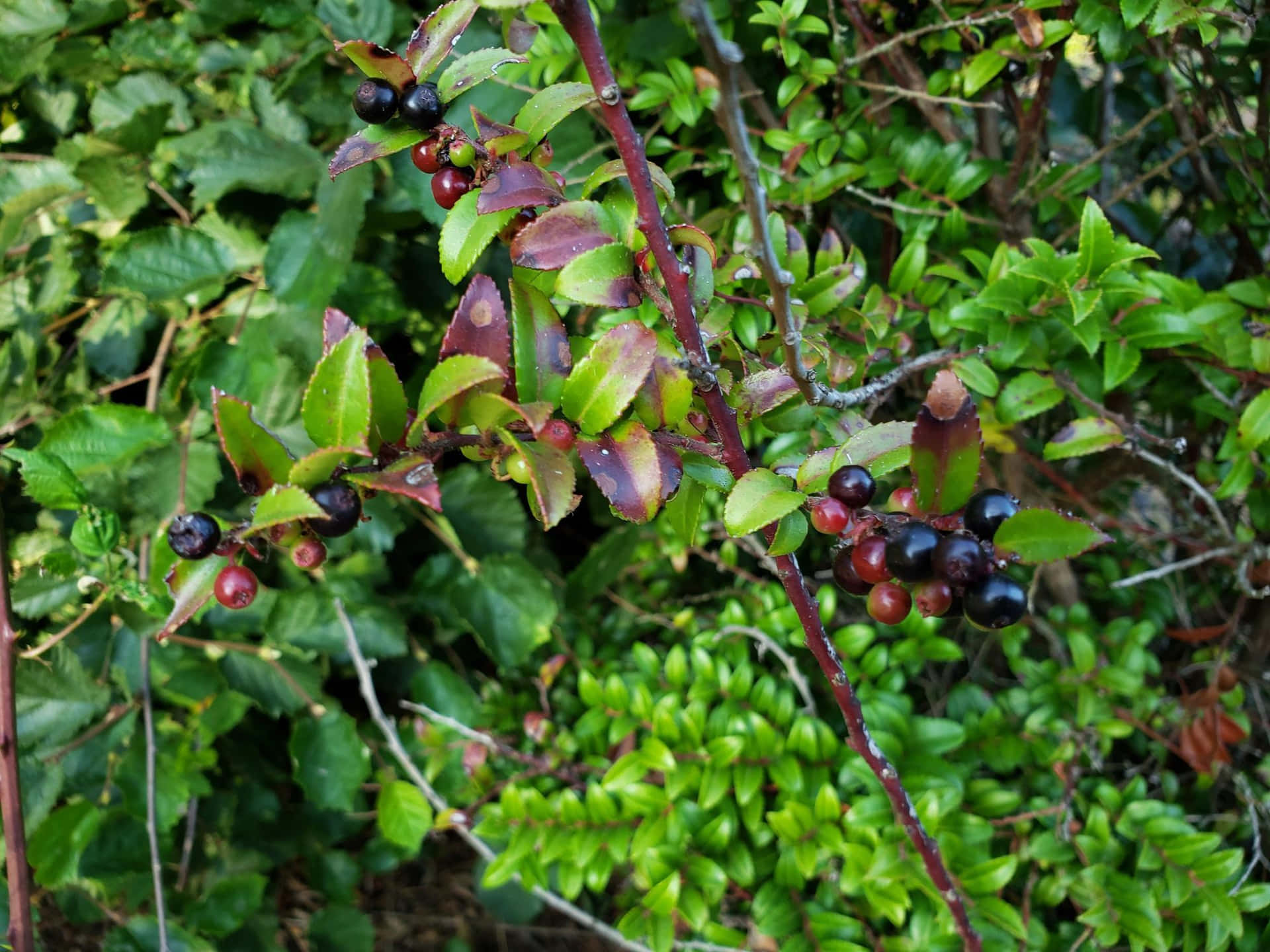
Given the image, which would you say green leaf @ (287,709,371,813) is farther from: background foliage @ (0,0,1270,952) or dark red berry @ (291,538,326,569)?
dark red berry @ (291,538,326,569)

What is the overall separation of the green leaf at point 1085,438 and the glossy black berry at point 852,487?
441mm

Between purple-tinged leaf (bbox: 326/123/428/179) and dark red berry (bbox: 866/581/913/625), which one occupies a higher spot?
purple-tinged leaf (bbox: 326/123/428/179)

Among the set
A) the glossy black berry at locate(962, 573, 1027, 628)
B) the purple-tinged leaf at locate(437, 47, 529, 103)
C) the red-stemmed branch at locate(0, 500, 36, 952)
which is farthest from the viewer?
the red-stemmed branch at locate(0, 500, 36, 952)

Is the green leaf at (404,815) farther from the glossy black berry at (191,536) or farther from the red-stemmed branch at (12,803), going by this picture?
the glossy black berry at (191,536)

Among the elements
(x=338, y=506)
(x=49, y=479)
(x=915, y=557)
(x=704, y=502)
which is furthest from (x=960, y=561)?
(x=49, y=479)

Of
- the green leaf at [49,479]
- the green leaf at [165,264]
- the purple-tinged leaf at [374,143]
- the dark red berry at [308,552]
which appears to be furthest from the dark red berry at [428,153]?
the green leaf at [165,264]

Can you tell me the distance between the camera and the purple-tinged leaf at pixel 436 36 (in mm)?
469

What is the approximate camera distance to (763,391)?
530 millimetres

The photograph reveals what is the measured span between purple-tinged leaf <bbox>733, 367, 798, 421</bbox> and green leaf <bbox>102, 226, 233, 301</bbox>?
84 cm

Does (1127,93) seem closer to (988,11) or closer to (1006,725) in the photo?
(988,11)

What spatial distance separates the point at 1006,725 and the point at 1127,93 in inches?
38.3

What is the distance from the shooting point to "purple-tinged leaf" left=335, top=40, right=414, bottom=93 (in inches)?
17.9

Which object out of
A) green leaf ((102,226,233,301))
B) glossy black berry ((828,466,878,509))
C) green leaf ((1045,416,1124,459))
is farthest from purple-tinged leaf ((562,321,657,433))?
green leaf ((102,226,233,301))

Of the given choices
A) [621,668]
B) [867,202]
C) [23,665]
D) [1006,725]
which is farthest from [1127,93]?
[23,665]
